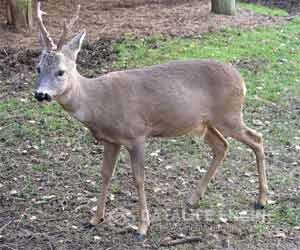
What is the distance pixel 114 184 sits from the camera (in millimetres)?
5879

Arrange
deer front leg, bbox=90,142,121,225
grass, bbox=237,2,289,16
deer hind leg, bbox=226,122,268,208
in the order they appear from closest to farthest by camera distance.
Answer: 1. deer front leg, bbox=90,142,121,225
2. deer hind leg, bbox=226,122,268,208
3. grass, bbox=237,2,289,16

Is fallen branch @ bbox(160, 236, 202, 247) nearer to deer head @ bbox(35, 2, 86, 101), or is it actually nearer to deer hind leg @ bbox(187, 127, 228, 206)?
deer hind leg @ bbox(187, 127, 228, 206)

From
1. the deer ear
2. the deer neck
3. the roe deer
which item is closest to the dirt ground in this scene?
the roe deer

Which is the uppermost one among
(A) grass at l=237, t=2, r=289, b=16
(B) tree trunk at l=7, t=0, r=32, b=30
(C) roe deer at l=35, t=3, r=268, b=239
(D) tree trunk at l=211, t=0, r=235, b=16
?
(C) roe deer at l=35, t=3, r=268, b=239

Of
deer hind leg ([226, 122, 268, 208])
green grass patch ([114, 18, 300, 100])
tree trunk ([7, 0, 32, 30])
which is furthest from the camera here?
tree trunk ([7, 0, 32, 30])

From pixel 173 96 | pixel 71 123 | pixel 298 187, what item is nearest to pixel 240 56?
pixel 71 123

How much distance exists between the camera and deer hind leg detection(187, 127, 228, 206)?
18.2 feet

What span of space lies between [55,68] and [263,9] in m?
9.70

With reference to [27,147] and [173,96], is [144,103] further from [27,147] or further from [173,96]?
[27,147]

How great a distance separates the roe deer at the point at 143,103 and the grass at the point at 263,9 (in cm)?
793

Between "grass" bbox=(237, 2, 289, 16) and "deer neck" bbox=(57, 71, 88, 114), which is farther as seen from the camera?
"grass" bbox=(237, 2, 289, 16)

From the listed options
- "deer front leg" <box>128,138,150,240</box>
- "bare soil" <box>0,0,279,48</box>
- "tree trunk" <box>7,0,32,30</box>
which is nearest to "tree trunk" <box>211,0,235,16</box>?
"bare soil" <box>0,0,279,48</box>

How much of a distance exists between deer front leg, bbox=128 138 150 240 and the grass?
858 centimetres

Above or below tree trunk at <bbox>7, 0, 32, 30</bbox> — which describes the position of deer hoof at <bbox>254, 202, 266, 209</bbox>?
below
